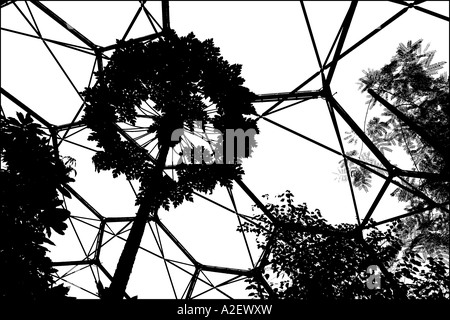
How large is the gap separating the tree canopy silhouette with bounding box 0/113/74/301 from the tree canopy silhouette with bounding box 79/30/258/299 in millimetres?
3179

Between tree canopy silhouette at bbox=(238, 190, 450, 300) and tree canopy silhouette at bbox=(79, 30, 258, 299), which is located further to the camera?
tree canopy silhouette at bbox=(79, 30, 258, 299)

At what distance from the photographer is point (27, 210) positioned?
14.0ft

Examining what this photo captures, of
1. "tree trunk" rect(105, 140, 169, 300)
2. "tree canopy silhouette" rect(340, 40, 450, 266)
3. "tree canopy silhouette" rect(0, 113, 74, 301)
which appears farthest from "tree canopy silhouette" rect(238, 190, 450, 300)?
"tree canopy silhouette" rect(0, 113, 74, 301)

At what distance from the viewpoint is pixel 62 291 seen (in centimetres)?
419

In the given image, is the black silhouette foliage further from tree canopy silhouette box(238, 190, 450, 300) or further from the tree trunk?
tree canopy silhouette box(238, 190, 450, 300)

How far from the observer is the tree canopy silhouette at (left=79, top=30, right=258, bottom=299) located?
7801 mm

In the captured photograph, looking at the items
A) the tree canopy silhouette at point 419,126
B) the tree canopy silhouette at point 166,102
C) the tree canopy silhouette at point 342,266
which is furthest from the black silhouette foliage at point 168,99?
the tree canopy silhouette at point 419,126

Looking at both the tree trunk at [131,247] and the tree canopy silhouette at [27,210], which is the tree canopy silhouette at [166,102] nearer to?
the tree trunk at [131,247]

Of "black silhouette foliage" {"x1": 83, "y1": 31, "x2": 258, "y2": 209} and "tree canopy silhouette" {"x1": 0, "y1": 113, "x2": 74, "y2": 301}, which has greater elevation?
"black silhouette foliage" {"x1": 83, "y1": 31, "x2": 258, "y2": 209}

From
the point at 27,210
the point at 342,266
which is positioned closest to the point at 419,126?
the point at 342,266

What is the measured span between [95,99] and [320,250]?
6.70 meters

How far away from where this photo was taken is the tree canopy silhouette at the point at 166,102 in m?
7.80
